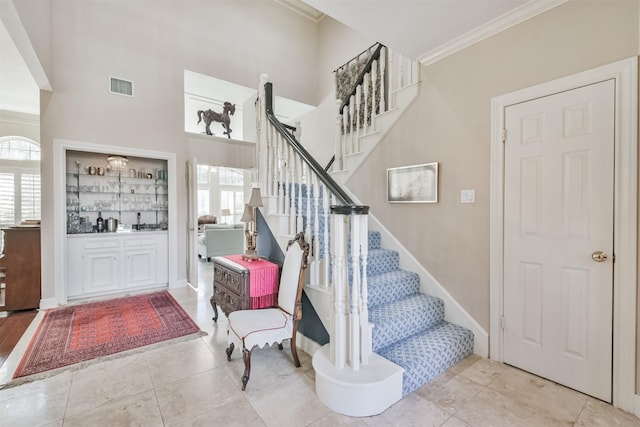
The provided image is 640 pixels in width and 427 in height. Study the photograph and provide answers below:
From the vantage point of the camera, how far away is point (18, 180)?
6574 millimetres

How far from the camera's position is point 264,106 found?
11.1ft

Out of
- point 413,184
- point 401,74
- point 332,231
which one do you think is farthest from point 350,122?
point 332,231

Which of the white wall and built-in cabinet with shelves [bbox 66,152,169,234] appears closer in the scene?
the white wall

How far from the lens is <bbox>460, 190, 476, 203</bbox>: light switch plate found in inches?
101

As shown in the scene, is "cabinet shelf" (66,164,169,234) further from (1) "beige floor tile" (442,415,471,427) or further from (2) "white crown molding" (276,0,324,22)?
(1) "beige floor tile" (442,415,471,427)

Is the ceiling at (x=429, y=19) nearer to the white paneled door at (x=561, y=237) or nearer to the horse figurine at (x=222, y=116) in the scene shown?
the white paneled door at (x=561, y=237)

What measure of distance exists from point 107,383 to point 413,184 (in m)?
3.16

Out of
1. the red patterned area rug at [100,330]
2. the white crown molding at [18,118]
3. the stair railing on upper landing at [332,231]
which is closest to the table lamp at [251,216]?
the stair railing on upper landing at [332,231]

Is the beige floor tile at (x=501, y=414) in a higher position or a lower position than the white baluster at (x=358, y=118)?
lower

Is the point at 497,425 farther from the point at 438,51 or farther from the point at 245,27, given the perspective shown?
the point at 245,27

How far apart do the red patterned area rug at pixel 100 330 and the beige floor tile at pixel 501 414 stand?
2487 mm

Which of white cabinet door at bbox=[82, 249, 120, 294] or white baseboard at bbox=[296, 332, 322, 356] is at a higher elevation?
white cabinet door at bbox=[82, 249, 120, 294]

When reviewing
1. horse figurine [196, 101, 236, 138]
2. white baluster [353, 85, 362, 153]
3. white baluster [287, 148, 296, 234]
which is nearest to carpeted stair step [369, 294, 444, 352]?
white baluster [287, 148, 296, 234]

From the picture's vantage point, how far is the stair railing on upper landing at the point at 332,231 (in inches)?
75.3
